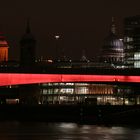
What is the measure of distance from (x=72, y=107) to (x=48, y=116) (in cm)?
558

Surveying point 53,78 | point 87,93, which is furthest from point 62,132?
point 87,93

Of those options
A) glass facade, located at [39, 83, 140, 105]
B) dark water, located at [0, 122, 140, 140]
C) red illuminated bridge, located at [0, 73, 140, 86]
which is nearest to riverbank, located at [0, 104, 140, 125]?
red illuminated bridge, located at [0, 73, 140, 86]

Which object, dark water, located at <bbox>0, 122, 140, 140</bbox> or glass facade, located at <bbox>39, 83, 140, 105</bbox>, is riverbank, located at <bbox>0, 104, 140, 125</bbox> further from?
glass facade, located at <bbox>39, 83, 140, 105</bbox>

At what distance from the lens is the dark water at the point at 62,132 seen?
8381cm

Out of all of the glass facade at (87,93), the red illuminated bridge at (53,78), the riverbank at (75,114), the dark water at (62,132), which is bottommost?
the dark water at (62,132)

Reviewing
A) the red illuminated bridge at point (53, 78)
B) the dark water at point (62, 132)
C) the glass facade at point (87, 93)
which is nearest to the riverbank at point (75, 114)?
the red illuminated bridge at point (53, 78)

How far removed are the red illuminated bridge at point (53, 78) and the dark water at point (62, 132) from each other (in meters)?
13.5

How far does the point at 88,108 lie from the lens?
116 metres

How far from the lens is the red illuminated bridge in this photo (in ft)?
380

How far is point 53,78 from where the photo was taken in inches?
4641

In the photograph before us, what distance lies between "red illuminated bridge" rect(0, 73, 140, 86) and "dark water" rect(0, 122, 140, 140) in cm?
1346

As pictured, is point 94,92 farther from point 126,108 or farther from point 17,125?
point 17,125

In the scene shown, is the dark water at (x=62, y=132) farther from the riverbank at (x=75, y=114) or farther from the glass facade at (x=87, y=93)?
the glass facade at (x=87, y=93)

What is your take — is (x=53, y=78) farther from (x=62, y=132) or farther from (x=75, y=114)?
(x=62, y=132)
